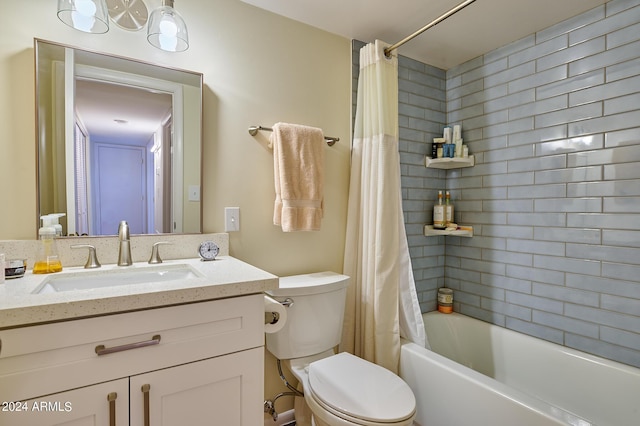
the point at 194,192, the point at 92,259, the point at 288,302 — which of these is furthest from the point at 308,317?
the point at 92,259

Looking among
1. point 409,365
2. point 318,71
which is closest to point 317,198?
point 318,71

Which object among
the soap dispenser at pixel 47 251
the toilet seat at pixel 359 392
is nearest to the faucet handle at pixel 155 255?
the soap dispenser at pixel 47 251

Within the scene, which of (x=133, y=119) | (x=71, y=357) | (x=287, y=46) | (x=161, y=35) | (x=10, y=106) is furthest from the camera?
(x=287, y=46)

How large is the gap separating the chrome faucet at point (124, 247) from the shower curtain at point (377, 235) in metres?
1.14

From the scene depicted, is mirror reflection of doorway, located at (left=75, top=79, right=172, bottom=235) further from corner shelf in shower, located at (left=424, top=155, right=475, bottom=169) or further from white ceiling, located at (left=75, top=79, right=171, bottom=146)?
corner shelf in shower, located at (left=424, top=155, right=475, bottom=169)

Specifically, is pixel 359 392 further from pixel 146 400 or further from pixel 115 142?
pixel 115 142

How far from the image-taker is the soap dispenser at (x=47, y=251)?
110cm

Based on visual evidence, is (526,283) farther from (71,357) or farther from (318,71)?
(71,357)

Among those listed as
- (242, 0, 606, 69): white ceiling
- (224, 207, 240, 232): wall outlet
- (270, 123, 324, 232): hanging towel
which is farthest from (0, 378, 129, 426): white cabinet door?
(242, 0, 606, 69): white ceiling

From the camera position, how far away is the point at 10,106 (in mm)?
1152

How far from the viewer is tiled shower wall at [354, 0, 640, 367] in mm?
1519

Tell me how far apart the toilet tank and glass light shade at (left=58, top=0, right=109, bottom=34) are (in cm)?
124

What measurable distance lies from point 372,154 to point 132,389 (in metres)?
1.50

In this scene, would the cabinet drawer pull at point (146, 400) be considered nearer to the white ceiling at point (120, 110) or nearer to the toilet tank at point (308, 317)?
the toilet tank at point (308, 317)
